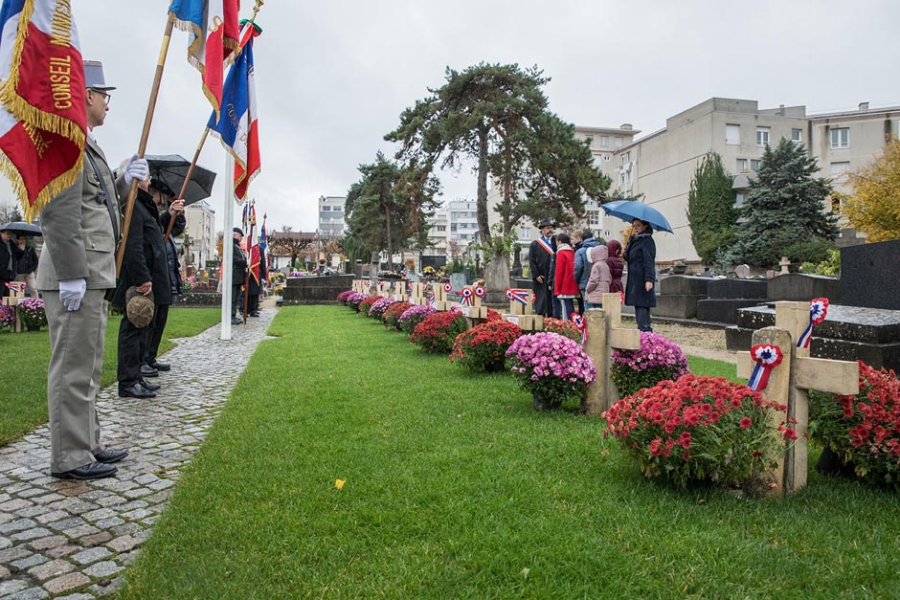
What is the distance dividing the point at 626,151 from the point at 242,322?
60.7m

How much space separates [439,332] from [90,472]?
528 cm

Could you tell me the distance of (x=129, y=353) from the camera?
237 inches

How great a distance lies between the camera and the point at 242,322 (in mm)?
15586

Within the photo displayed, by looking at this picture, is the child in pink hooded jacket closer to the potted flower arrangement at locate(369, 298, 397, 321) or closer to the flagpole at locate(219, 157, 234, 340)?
the potted flower arrangement at locate(369, 298, 397, 321)

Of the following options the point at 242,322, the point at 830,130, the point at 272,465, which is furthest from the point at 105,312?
the point at 830,130

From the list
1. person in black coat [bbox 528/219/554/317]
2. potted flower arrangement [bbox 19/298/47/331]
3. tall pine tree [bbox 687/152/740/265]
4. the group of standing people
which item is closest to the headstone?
the group of standing people

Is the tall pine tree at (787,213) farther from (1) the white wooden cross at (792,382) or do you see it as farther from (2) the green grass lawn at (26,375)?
(1) the white wooden cross at (792,382)

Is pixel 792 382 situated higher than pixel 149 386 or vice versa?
pixel 792 382

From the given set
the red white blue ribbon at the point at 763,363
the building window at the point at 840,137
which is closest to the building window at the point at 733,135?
the building window at the point at 840,137

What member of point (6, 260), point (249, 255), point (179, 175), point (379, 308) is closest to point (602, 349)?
point (179, 175)

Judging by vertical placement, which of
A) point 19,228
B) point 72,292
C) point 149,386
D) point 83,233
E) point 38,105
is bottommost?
point 149,386

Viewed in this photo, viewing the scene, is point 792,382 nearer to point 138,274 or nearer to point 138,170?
point 138,170

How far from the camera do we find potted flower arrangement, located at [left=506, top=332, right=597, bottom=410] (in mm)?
4770

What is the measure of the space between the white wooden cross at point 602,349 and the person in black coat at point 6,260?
510 inches
